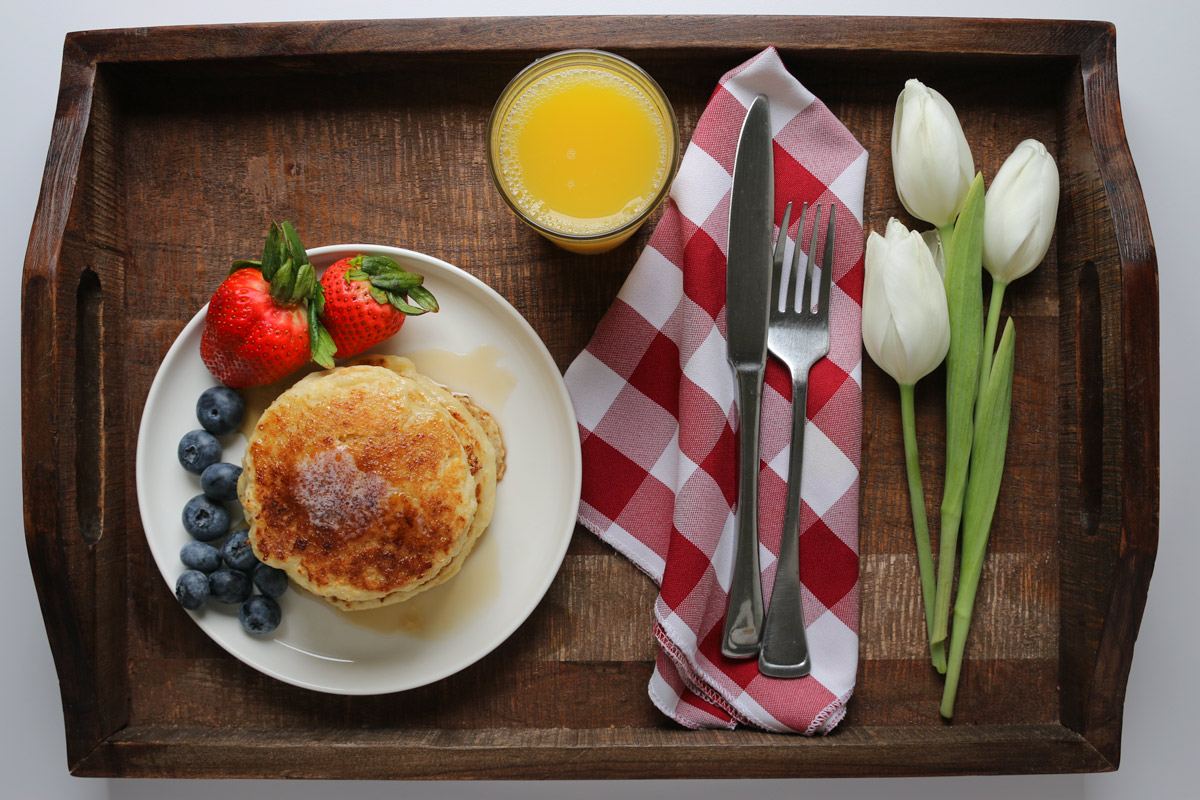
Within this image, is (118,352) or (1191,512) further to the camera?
(1191,512)

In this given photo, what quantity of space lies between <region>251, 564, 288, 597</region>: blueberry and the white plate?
0.13 feet

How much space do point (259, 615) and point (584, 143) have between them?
3.59 feet

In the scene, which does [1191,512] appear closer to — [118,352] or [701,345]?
[701,345]

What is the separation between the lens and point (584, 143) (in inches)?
52.0

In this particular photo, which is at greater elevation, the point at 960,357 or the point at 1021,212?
the point at 1021,212

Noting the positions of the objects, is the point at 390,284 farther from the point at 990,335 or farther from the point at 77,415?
the point at 990,335

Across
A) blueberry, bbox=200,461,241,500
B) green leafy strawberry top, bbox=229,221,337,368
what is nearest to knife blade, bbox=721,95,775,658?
green leafy strawberry top, bbox=229,221,337,368

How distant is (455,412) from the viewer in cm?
138

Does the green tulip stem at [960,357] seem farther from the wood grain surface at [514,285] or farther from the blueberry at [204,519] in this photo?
the blueberry at [204,519]

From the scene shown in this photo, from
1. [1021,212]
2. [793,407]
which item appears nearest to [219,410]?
[793,407]

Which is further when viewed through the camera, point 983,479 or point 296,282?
point 983,479

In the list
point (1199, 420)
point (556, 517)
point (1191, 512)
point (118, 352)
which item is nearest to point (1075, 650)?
point (1191, 512)

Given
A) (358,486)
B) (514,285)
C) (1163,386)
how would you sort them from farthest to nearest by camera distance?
1. (1163,386)
2. (514,285)
3. (358,486)

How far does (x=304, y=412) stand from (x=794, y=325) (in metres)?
0.96
